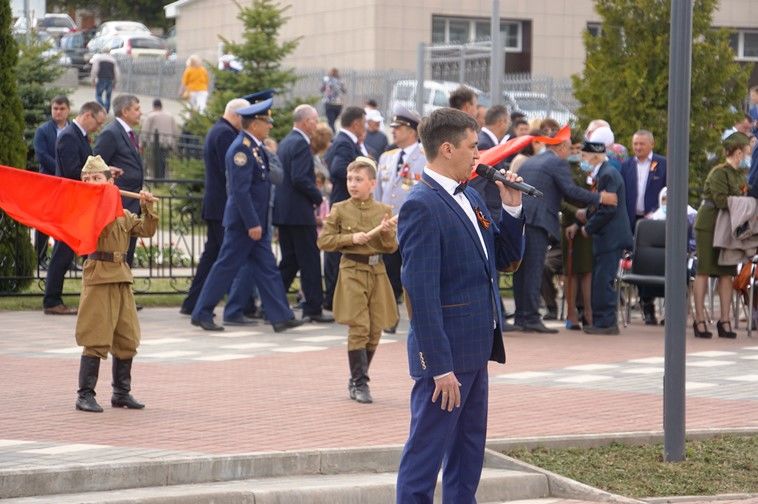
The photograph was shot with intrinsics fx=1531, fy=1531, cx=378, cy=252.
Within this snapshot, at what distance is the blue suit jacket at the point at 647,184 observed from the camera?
1606 centimetres

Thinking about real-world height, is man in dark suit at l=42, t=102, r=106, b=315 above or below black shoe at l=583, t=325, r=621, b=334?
above

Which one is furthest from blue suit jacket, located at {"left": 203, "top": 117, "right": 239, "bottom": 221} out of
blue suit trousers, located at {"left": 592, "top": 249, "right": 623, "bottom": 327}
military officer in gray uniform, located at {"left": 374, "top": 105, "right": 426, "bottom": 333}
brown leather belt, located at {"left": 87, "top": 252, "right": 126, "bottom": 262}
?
brown leather belt, located at {"left": 87, "top": 252, "right": 126, "bottom": 262}

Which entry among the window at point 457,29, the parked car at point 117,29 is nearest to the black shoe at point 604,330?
the window at point 457,29

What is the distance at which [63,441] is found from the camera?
8.53 m

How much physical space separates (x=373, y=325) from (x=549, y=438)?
6.83 ft

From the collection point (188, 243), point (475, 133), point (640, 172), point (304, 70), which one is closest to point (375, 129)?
point (188, 243)

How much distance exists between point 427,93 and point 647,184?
22331 millimetres

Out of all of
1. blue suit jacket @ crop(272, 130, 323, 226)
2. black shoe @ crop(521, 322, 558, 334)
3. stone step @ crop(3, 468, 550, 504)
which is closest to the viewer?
stone step @ crop(3, 468, 550, 504)

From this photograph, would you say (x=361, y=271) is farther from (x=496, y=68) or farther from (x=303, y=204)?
(x=496, y=68)

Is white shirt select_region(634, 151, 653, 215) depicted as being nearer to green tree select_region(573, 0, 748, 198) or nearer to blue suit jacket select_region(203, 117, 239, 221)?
green tree select_region(573, 0, 748, 198)

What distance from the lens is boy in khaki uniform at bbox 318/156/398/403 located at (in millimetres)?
10375

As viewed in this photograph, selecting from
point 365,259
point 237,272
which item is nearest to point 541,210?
point 237,272

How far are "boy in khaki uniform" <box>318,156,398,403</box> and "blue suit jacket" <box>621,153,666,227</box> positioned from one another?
221 inches

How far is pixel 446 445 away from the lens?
261 inches
